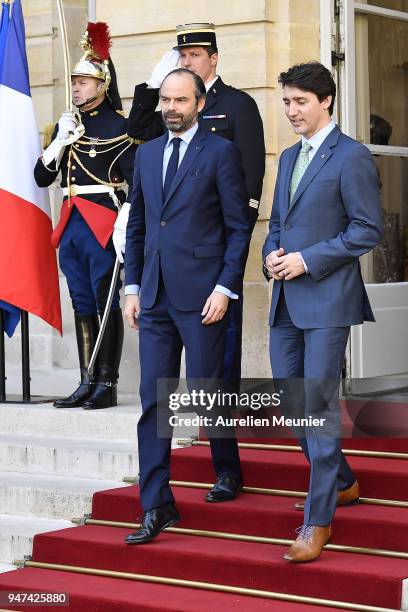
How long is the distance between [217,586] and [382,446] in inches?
48.5

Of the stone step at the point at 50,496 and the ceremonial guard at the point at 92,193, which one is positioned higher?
the ceremonial guard at the point at 92,193

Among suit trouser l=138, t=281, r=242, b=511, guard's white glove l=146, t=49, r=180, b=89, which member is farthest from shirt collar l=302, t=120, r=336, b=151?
guard's white glove l=146, t=49, r=180, b=89

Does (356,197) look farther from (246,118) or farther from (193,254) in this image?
(246,118)

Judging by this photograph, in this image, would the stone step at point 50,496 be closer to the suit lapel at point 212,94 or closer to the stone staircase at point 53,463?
the stone staircase at point 53,463

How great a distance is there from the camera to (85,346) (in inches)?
295

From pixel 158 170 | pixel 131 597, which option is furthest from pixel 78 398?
pixel 131 597

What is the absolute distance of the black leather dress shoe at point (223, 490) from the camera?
19.3 feet

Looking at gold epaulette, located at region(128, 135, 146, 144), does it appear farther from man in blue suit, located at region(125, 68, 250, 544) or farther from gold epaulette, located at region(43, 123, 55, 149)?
man in blue suit, located at region(125, 68, 250, 544)

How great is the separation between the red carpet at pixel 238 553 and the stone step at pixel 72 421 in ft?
2.61

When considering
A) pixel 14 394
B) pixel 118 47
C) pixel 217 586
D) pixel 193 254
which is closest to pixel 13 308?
pixel 14 394

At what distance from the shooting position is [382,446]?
623 cm

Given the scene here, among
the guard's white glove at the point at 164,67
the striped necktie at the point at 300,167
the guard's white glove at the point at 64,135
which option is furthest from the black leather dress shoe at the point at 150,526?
the guard's white glove at the point at 64,135

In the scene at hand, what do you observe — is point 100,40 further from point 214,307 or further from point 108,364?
point 214,307

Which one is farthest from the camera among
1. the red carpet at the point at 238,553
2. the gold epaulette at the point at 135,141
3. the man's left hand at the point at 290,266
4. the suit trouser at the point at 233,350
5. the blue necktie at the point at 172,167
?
the gold epaulette at the point at 135,141
